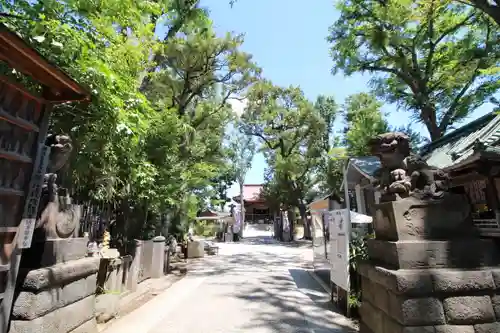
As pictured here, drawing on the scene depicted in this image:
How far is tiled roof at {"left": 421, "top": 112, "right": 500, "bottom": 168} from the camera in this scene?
6602 millimetres

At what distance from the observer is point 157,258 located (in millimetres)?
8836

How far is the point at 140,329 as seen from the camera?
186 inches

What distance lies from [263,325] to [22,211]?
401 cm

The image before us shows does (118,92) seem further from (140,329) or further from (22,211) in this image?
(140,329)

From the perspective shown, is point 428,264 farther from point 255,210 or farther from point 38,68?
point 255,210

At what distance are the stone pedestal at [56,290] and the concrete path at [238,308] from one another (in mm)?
915

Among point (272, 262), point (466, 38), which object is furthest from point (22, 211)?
point (466, 38)

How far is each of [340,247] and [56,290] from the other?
199 inches

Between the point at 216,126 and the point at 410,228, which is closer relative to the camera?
the point at 410,228

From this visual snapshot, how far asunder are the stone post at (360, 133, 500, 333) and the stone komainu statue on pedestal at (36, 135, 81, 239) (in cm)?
386

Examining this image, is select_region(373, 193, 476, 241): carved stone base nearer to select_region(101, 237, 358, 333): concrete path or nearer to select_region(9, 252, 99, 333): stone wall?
select_region(101, 237, 358, 333): concrete path

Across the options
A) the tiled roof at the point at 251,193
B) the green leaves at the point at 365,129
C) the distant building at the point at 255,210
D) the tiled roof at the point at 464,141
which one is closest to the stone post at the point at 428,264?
the tiled roof at the point at 464,141

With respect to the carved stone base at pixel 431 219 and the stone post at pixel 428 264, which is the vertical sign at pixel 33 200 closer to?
the stone post at pixel 428 264

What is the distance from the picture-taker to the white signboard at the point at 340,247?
5869mm
